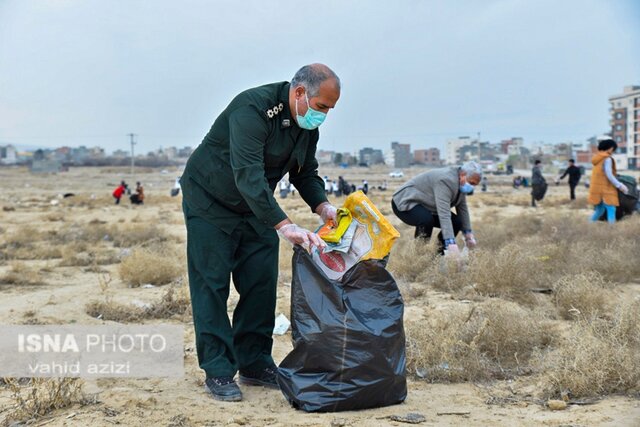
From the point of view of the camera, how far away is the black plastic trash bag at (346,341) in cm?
356

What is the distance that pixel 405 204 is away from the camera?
739 centimetres

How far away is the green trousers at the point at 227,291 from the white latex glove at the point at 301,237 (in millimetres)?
516

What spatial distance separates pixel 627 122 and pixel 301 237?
392 ft

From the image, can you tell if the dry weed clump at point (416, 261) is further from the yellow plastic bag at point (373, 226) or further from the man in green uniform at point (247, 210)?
the yellow plastic bag at point (373, 226)

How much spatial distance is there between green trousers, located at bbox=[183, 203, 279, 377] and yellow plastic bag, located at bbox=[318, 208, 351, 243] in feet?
1.41

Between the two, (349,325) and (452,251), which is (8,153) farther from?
(349,325)

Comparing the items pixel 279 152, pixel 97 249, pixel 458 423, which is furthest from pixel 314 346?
pixel 97 249

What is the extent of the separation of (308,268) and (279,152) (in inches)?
25.1

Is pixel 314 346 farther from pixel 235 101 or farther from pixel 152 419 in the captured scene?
pixel 235 101

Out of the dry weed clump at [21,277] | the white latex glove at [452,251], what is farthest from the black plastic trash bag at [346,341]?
the dry weed clump at [21,277]

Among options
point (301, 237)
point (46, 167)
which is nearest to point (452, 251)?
point (301, 237)

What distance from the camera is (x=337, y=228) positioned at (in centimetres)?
379

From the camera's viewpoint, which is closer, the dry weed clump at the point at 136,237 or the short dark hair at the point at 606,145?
the short dark hair at the point at 606,145

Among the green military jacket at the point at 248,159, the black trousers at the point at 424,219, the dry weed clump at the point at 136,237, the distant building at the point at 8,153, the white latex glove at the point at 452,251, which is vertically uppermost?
the distant building at the point at 8,153
